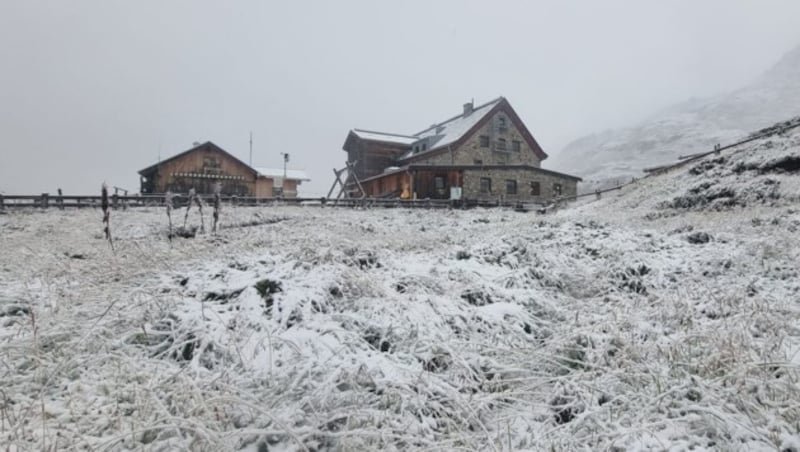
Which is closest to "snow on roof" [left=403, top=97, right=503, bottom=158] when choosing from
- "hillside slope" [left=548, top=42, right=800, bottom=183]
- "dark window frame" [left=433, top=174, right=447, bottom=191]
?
"dark window frame" [left=433, top=174, right=447, bottom=191]

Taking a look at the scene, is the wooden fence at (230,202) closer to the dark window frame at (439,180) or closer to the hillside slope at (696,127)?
the dark window frame at (439,180)

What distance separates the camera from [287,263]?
606cm

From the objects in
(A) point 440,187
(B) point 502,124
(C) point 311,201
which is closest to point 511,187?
(A) point 440,187

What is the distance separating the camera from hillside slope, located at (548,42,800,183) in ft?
245

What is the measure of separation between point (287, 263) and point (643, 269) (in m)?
5.83

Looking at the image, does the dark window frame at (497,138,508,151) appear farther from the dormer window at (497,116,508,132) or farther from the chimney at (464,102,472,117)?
the chimney at (464,102,472,117)

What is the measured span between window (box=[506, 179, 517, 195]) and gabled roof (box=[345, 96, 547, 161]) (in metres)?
6.91

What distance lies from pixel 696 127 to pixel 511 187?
7707 centimetres

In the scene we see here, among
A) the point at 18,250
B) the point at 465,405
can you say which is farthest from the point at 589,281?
the point at 18,250

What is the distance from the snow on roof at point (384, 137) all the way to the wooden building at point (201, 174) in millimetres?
11572

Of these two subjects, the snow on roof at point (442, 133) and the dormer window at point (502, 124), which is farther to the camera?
the dormer window at point (502, 124)

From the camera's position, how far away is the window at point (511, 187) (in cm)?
3288

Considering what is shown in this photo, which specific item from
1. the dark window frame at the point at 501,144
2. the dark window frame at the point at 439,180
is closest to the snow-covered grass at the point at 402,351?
the dark window frame at the point at 439,180

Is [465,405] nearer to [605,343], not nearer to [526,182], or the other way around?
[605,343]
